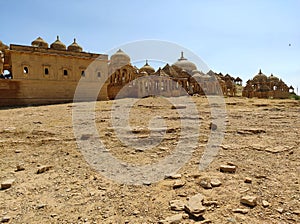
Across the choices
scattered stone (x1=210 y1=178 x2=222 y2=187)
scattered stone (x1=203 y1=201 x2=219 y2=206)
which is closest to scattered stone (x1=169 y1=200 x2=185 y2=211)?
scattered stone (x1=203 y1=201 x2=219 y2=206)

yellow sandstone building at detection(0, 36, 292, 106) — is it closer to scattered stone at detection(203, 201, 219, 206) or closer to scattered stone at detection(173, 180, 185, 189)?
scattered stone at detection(173, 180, 185, 189)

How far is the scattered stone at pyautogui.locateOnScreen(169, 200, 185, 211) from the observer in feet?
10.3

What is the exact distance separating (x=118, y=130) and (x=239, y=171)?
394 centimetres

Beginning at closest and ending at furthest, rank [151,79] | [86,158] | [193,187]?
[193,187] → [86,158] → [151,79]

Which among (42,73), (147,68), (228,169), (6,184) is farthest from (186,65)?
(6,184)

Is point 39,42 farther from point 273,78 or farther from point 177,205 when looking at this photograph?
point 273,78

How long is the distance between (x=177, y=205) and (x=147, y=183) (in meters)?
0.91

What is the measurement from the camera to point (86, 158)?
531cm

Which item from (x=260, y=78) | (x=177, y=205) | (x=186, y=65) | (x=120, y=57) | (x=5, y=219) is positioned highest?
(x=186, y=65)

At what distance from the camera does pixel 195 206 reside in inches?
122

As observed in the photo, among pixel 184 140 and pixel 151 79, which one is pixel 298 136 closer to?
pixel 184 140

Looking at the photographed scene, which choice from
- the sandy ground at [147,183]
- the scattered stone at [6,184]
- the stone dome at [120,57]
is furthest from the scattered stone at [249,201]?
the stone dome at [120,57]

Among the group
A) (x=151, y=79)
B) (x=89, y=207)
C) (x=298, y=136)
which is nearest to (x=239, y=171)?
(x=89, y=207)

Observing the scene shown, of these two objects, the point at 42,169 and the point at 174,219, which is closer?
the point at 174,219
